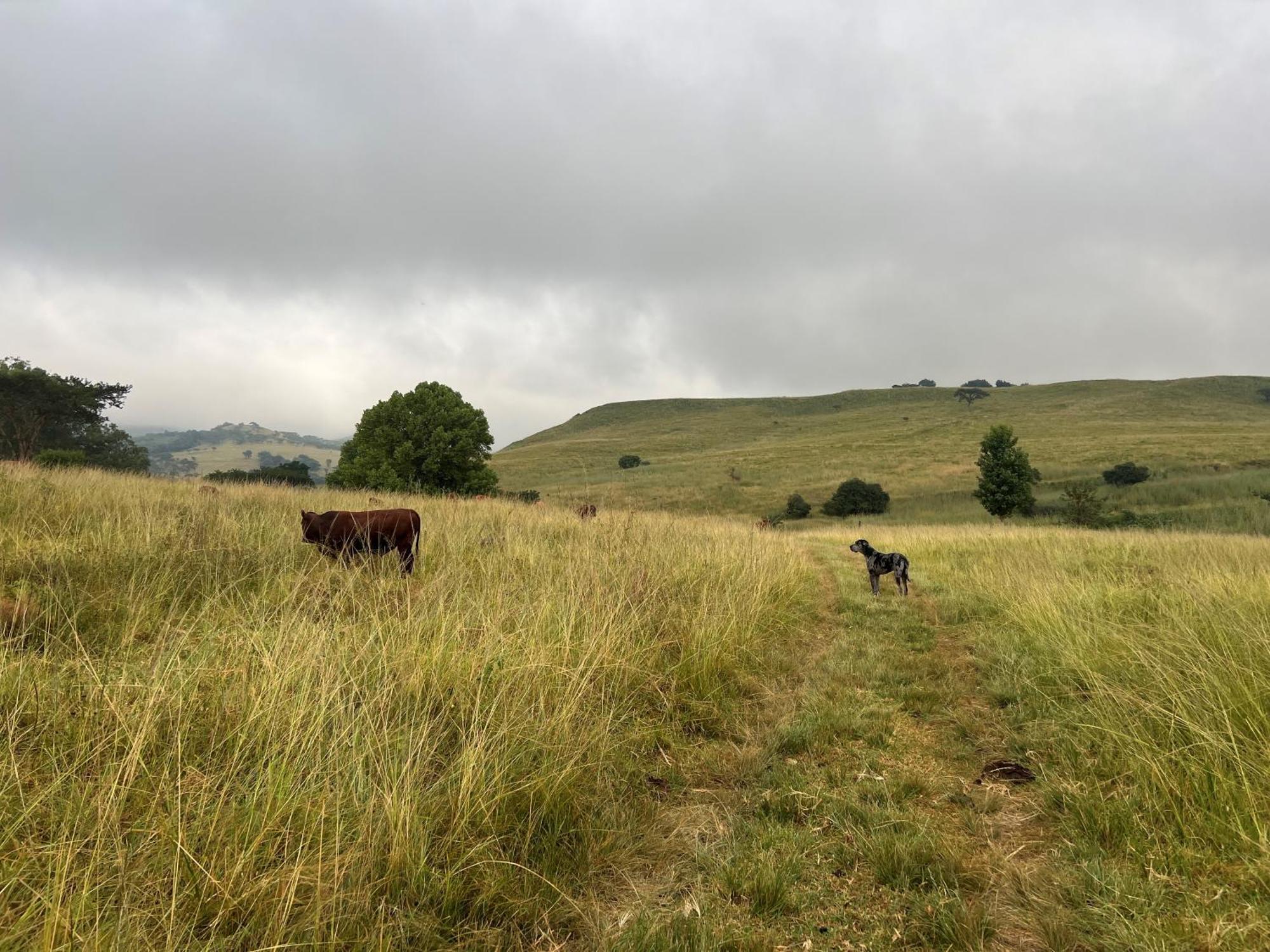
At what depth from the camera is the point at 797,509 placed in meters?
41.4

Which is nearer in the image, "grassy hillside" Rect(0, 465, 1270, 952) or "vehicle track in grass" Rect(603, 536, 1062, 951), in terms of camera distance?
"grassy hillside" Rect(0, 465, 1270, 952)

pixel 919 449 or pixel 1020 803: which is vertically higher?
pixel 919 449

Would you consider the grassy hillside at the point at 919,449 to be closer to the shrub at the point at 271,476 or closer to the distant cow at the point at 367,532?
the distant cow at the point at 367,532

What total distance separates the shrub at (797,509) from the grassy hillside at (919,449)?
7.32 ft

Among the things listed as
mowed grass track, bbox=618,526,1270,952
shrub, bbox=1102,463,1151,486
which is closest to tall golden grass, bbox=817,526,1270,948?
mowed grass track, bbox=618,526,1270,952

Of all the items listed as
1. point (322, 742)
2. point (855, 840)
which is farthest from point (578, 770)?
A: point (855, 840)

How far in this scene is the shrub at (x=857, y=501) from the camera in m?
40.9

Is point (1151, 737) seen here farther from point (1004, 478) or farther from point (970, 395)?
point (970, 395)

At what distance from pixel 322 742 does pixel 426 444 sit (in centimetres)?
2829

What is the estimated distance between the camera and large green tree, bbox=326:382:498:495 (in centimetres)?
2845

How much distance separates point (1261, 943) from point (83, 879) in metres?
3.64

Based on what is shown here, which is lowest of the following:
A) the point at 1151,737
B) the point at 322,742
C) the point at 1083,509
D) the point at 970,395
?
the point at 1083,509

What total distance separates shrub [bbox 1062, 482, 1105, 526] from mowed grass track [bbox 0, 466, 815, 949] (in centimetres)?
3435

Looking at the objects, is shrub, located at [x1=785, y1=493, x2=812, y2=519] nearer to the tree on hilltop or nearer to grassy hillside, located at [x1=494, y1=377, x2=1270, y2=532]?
grassy hillside, located at [x1=494, y1=377, x2=1270, y2=532]
